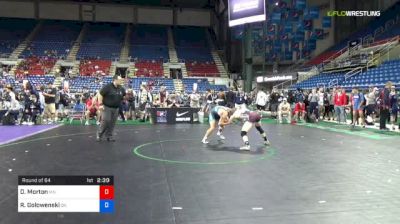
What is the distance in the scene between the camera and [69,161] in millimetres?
7918

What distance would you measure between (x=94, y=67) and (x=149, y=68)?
580 cm

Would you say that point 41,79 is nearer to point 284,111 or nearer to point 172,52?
point 172,52

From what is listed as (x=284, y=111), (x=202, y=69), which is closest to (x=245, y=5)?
(x=284, y=111)

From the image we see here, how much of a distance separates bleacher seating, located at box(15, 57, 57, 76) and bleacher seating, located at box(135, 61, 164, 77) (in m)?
9.00

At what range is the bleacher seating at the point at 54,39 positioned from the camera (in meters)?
44.2

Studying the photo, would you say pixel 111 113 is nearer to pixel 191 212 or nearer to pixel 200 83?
pixel 191 212

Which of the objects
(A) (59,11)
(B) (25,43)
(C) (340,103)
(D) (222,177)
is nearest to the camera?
(D) (222,177)

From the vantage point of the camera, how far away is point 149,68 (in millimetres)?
43438

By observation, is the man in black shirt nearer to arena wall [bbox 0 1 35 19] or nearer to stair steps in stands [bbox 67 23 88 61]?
stair steps in stands [bbox 67 23 88 61]

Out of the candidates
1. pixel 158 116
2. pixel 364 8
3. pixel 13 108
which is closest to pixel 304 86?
pixel 364 8

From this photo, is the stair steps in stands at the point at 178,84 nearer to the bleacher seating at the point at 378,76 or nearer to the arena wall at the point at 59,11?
the arena wall at the point at 59,11

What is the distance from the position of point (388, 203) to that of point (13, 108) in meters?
15.4

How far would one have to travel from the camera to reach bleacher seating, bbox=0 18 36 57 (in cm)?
4388
